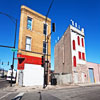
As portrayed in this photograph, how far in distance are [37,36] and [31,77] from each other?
776 cm

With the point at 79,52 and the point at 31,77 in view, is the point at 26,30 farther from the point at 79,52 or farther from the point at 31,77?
the point at 79,52

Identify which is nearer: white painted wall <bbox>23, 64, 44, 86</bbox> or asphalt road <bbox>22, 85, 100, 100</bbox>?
asphalt road <bbox>22, 85, 100, 100</bbox>

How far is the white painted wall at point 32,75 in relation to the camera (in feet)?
52.3

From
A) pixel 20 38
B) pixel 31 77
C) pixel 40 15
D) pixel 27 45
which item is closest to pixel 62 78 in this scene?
pixel 31 77

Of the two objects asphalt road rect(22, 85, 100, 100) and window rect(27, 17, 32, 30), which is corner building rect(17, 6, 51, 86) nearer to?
window rect(27, 17, 32, 30)

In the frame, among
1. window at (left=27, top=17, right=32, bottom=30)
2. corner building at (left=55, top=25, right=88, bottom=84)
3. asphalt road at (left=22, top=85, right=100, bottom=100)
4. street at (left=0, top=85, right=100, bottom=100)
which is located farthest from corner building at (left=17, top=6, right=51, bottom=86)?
corner building at (left=55, top=25, right=88, bottom=84)

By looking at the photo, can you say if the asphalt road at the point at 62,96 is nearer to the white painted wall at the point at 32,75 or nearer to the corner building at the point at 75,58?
the white painted wall at the point at 32,75

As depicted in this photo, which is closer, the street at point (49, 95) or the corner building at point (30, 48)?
the street at point (49, 95)

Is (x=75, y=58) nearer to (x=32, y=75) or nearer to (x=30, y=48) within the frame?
(x=30, y=48)

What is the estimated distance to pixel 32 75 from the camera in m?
16.6

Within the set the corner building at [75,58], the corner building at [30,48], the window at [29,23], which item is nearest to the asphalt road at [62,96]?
the corner building at [30,48]

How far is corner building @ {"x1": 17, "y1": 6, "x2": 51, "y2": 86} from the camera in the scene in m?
16.2

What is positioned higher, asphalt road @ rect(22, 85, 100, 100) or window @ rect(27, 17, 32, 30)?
window @ rect(27, 17, 32, 30)

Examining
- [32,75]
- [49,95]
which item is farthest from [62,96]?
[32,75]
